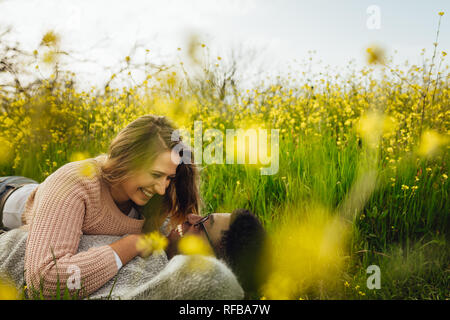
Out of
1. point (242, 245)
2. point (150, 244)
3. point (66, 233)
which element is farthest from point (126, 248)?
point (242, 245)

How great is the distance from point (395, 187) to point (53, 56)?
369cm

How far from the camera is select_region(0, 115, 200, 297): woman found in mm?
1608

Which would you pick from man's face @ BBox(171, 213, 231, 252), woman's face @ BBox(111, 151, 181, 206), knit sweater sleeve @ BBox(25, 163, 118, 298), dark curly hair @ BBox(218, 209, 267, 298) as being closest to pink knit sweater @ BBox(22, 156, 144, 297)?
knit sweater sleeve @ BBox(25, 163, 118, 298)

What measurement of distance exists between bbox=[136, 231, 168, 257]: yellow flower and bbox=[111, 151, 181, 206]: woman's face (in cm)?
24

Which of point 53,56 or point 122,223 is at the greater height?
point 53,56

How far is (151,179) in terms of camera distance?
1.96 metres

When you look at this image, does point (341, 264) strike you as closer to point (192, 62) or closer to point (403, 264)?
point (403, 264)

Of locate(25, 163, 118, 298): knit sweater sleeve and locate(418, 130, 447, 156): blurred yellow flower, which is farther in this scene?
locate(418, 130, 447, 156): blurred yellow flower

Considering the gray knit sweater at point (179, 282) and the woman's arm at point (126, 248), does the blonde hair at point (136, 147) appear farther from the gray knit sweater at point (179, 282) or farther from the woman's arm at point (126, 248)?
the gray knit sweater at point (179, 282)

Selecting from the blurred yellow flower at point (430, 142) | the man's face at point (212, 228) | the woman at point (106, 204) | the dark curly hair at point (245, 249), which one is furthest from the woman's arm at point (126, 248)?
the blurred yellow flower at point (430, 142)

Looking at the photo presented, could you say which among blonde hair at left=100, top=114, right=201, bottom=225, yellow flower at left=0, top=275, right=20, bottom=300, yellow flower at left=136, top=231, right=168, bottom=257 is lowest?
yellow flower at left=0, top=275, right=20, bottom=300

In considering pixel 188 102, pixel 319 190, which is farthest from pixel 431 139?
pixel 188 102

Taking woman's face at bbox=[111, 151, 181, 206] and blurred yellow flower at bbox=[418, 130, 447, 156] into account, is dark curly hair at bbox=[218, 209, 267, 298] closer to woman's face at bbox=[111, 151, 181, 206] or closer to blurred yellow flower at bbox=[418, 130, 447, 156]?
woman's face at bbox=[111, 151, 181, 206]

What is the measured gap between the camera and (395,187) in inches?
100
